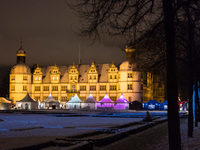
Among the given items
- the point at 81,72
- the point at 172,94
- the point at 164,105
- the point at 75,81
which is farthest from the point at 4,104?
the point at 172,94

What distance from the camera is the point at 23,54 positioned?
10162 centimetres

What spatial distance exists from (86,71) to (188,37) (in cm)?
8014

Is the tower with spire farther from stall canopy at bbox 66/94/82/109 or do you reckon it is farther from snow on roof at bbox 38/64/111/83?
stall canopy at bbox 66/94/82/109

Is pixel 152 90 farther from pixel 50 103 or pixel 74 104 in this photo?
pixel 50 103

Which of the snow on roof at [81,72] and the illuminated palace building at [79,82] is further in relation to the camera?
the snow on roof at [81,72]

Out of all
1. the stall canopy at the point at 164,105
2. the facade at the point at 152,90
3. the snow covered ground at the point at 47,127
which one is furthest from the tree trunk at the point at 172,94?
the facade at the point at 152,90

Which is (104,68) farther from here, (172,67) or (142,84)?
(172,67)

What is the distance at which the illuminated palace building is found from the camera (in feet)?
289

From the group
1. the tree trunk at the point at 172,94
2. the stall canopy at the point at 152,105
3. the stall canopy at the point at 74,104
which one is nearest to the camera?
the tree trunk at the point at 172,94

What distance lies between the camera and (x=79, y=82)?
94.8 m

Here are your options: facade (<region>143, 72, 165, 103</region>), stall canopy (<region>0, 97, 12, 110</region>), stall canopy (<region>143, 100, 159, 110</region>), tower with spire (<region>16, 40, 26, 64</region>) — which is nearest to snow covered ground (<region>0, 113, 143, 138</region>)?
stall canopy (<region>0, 97, 12, 110</region>)

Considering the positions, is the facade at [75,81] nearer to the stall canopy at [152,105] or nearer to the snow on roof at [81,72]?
the snow on roof at [81,72]

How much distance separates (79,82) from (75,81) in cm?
108

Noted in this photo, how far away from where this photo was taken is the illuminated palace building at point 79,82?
88.2 meters
